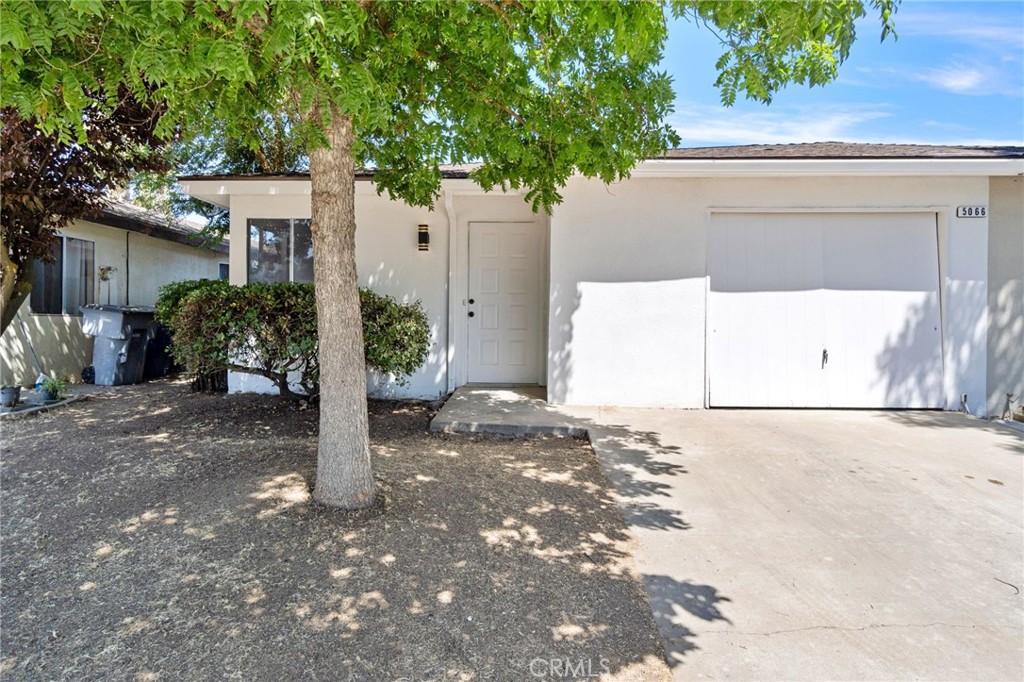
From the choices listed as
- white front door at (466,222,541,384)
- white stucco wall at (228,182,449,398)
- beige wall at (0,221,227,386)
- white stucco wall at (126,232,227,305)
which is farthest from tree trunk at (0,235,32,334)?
white front door at (466,222,541,384)

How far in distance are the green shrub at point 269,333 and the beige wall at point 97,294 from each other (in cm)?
425

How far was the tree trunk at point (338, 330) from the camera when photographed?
336 cm

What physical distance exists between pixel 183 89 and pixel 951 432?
6931 mm

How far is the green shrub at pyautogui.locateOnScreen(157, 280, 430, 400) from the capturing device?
553cm

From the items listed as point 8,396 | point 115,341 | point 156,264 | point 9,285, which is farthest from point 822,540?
point 156,264

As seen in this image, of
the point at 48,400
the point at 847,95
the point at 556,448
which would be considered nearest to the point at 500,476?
the point at 556,448

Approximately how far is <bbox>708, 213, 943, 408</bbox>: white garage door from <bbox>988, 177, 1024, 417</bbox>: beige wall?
2.07 ft

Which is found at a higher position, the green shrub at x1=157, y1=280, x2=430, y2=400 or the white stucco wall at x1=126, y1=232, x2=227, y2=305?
the white stucco wall at x1=126, y1=232, x2=227, y2=305

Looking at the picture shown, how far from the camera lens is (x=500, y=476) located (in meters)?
4.23

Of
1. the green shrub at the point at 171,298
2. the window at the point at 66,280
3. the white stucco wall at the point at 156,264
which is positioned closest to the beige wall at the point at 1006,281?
the green shrub at the point at 171,298

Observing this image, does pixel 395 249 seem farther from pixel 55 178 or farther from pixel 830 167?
pixel 830 167
